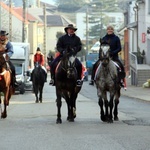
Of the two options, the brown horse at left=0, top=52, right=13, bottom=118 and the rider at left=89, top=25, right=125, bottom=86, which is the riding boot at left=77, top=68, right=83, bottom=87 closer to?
the rider at left=89, top=25, right=125, bottom=86

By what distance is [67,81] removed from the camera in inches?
722

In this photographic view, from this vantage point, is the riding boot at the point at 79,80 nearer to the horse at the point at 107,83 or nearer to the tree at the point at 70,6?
the horse at the point at 107,83

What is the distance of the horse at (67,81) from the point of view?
18.0 metres

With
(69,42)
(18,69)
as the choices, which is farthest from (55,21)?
(69,42)

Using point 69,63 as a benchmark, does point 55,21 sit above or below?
above

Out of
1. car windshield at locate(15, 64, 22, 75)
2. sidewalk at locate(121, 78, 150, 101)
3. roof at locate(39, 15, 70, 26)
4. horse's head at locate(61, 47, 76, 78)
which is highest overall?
roof at locate(39, 15, 70, 26)

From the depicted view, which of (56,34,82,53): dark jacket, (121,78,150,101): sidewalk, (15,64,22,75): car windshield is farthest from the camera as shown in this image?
(15,64,22,75): car windshield

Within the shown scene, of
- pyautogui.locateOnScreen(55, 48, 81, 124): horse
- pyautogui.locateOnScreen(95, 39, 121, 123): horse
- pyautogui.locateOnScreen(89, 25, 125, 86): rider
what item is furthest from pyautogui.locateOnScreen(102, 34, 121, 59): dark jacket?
pyautogui.locateOnScreen(55, 48, 81, 124): horse

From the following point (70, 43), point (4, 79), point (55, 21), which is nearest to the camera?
point (70, 43)

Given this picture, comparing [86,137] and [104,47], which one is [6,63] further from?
[86,137]

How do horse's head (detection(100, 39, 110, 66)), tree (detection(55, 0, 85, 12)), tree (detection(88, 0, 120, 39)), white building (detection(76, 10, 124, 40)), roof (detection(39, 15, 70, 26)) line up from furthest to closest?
tree (detection(55, 0, 85, 12))
white building (detection(76, 10, 124, 40))
tree (detection(88, 0, 120, 39))
roof (detection(39, 15, 70, 26))
horse's head (detection(100, 39, 110, 66))

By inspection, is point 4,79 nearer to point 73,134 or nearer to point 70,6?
point 73,134

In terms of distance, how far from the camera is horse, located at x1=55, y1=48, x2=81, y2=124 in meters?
18.0

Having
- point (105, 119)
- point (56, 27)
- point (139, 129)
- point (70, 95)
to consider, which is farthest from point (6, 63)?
point (56, 27)
